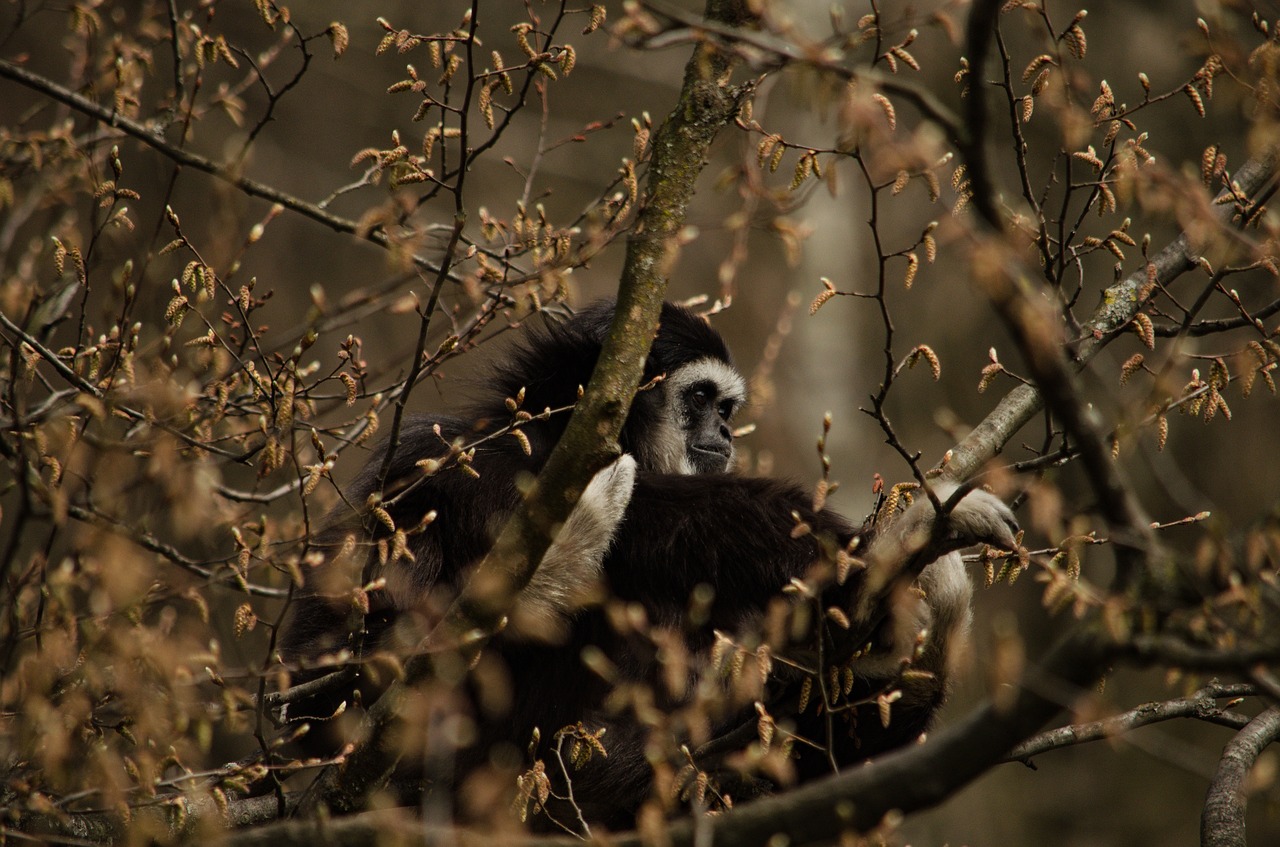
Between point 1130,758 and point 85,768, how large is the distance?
13.9 m

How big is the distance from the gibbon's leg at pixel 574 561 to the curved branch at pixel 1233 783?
7.51ft

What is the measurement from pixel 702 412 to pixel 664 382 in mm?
297

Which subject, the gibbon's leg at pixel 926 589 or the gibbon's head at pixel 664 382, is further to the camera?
the gibbon's head at pixel 664 382

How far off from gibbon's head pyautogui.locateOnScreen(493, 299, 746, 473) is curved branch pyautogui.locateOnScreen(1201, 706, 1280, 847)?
101 inches

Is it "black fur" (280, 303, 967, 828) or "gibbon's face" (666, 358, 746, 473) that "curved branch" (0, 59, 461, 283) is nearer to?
"black fur" (280, 303, 967, 828)

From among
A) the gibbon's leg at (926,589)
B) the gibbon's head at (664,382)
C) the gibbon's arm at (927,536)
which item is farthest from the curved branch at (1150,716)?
the gibbon's head at (664,382)

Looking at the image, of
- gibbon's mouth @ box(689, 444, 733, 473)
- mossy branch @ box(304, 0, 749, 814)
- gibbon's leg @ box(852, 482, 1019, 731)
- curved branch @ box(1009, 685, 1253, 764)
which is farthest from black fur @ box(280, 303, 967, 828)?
gibbon's mouth @ box(689, 444, 733, 473)

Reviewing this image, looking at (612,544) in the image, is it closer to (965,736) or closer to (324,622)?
(324,622)

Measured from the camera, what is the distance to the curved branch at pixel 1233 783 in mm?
4273

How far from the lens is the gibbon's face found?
6.07 metres

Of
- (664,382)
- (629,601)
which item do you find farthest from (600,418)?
(664,382)

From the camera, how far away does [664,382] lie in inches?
238

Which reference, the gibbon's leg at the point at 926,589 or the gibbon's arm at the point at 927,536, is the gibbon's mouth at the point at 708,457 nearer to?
the gibbon's leg at the point at 926,589

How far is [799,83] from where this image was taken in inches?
98.5
